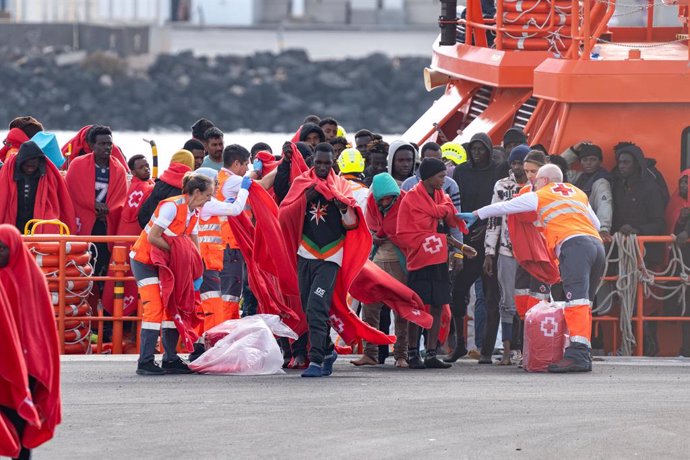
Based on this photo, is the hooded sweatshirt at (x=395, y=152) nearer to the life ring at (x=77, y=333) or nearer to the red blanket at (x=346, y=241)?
the red blanket at (x=346, y=241)

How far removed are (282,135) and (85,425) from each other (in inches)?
2818

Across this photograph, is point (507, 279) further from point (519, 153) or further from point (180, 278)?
point (180, 278)

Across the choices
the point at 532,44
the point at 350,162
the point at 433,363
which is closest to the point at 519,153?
the point at 350,162

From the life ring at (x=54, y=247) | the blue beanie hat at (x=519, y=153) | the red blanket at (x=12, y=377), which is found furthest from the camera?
the life ring at (x=54, y=247)

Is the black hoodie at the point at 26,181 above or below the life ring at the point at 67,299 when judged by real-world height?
above

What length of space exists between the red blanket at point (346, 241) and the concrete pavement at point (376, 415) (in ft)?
1.21

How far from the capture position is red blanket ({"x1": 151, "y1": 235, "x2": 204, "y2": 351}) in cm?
1239

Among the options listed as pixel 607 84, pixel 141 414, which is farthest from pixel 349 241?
pixel 607 84

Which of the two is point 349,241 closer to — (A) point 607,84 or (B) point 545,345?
Result: (B) point 545,345

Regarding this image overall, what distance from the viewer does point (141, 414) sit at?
35.3ft

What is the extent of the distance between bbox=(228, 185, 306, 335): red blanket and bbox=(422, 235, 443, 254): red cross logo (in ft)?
3.43


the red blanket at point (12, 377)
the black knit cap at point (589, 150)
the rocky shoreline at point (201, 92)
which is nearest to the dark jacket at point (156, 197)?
the black knit cap at point (589, 150)

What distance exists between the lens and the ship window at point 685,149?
15.7 meters

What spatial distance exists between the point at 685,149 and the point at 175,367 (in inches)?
220
